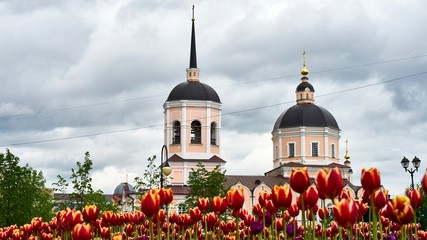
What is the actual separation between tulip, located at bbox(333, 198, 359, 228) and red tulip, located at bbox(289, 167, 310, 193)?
0.69 meters

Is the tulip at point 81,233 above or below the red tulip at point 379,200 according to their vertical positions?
below

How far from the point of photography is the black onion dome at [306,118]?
7931cm

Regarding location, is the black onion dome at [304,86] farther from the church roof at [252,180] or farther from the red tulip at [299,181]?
the red tulip at [299,181]

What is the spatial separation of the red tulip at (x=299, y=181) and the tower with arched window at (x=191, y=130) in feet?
213

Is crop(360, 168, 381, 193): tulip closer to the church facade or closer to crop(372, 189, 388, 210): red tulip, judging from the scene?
crop(372, 189, 388, 210): red tulip

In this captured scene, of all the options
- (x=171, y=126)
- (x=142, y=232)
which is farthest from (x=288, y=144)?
(x=142, y=232)

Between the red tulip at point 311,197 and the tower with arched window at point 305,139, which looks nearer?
the red tulip at point 311,197

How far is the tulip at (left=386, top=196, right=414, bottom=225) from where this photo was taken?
13.0 ft

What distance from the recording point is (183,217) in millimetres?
6676

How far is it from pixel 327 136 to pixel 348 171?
7.43 meters

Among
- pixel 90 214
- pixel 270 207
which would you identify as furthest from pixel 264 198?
pixel 90 214

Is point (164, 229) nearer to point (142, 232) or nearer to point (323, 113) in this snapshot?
point (142, 232)

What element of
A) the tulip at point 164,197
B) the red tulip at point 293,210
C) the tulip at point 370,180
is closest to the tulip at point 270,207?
the red tulip at point 293,210

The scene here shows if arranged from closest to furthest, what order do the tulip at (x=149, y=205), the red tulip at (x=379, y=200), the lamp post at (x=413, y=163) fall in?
the red tulip at (x=379, y=200) < the tulip at (x=149, y=205) < the lamp post at (x=413, y=163)
